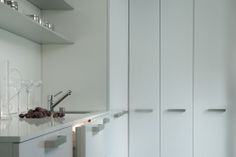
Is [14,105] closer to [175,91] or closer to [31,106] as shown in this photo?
[31,106]

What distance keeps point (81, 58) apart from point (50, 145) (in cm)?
174

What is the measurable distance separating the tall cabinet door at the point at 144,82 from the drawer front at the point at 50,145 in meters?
2.21

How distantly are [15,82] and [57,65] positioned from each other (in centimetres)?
56

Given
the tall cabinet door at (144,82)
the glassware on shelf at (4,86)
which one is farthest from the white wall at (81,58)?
the tall cabinet door at (144,82)

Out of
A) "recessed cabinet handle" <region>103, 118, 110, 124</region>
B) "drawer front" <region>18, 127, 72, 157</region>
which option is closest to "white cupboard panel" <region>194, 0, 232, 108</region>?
Answer: "recessed cabinet handle" <region>103, 118, 110, 124</region>

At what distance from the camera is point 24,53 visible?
294 cm

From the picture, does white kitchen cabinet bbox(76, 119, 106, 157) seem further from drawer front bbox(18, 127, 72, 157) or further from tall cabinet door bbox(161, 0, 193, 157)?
tall cabinet door bbox(161, 0, 193, 157)

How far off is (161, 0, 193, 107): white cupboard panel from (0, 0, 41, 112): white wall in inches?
54.0

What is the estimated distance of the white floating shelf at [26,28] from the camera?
2.15 metres

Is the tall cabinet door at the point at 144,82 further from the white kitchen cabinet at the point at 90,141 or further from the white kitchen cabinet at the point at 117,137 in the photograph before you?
the white kitchen cabinet at the point at 90,141

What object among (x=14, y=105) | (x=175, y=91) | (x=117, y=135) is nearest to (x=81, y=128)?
(x=14, y=105)

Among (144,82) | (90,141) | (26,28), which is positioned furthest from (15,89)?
(144,82)

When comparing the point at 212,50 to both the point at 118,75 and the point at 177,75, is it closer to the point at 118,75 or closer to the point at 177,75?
the point at 177,75

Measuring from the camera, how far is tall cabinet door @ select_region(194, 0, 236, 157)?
13.2 feet
